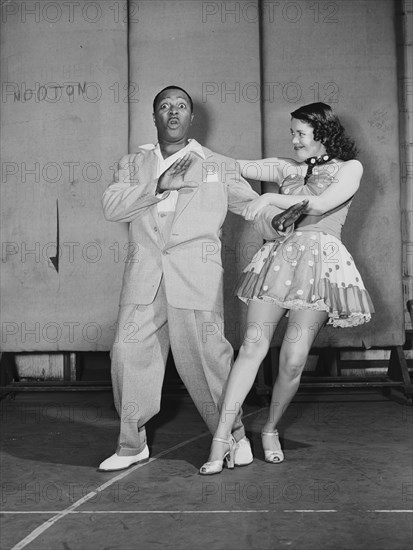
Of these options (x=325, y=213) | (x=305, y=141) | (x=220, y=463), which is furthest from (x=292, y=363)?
(x=305, y=141)

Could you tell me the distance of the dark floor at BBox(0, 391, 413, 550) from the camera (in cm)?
229

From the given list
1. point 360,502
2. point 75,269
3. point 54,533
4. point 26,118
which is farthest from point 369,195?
point 54,533

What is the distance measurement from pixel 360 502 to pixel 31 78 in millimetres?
3341

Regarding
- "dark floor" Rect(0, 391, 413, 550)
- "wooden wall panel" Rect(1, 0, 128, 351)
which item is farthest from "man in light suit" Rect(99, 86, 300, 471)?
"wooden wall panel" Rect(1, 0, 128, 351)

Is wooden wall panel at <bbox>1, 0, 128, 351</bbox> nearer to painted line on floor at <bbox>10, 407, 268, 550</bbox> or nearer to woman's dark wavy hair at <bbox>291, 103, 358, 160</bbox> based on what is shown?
painted line on floor at <bbox>10, 407, 268, 550</bbox>

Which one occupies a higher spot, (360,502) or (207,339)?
(207,339)

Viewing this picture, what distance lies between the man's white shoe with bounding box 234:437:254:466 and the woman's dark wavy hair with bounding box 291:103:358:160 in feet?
4.10

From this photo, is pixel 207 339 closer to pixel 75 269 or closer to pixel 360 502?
pixel 360 502

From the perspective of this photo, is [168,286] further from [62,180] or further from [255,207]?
[62,180]

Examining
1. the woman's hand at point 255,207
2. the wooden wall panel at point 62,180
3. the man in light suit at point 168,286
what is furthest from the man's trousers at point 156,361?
the wooden wall panel at point 62,180

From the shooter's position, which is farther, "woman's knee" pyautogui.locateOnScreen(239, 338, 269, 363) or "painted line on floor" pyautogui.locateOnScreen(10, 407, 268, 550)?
"woman's knee" pyautogui.locateOnScreen(239, 338, 269, 363)

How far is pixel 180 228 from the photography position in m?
3.16

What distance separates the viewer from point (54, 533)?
2.33m

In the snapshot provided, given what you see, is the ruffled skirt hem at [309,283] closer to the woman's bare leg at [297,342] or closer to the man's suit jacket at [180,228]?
the woman's bare leg at [297,342]
